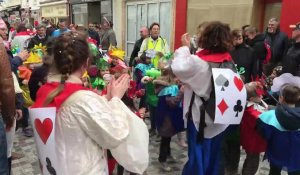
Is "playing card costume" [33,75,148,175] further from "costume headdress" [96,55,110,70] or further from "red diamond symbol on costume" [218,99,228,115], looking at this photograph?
"costume headdress" [96,55,110,70]

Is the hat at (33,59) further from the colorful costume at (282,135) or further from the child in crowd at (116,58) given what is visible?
the colorful costume at (282,135)

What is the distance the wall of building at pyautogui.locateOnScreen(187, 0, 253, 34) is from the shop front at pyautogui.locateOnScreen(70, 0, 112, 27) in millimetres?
6426

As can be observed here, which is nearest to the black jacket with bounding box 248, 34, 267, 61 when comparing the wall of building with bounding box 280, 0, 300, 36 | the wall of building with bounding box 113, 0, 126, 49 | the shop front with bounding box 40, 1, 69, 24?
the wall of building with bounding box 280, 0, 300, 36

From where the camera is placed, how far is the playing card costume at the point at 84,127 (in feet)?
5.52

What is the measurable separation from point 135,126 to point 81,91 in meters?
0.39

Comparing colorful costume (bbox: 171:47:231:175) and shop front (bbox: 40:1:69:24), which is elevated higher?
shop front (bbox: 40:1:69:24)

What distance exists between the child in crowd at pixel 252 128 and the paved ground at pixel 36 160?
0.82 m

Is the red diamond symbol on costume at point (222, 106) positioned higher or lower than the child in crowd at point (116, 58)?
lower

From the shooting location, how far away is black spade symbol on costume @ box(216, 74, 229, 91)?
9.08 ft

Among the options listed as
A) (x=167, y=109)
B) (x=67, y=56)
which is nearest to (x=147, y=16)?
(x=167, y=109)

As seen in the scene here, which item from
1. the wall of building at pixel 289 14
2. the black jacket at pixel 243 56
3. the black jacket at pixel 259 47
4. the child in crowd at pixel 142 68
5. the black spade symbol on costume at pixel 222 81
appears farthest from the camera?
the wall of building at pixel 289 14

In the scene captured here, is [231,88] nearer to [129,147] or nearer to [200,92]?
[200,92]

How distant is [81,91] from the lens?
1730 millimetres

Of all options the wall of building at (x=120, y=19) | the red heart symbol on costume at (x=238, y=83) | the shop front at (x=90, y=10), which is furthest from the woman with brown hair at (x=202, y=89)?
the shop front at (x=90, y=10)
